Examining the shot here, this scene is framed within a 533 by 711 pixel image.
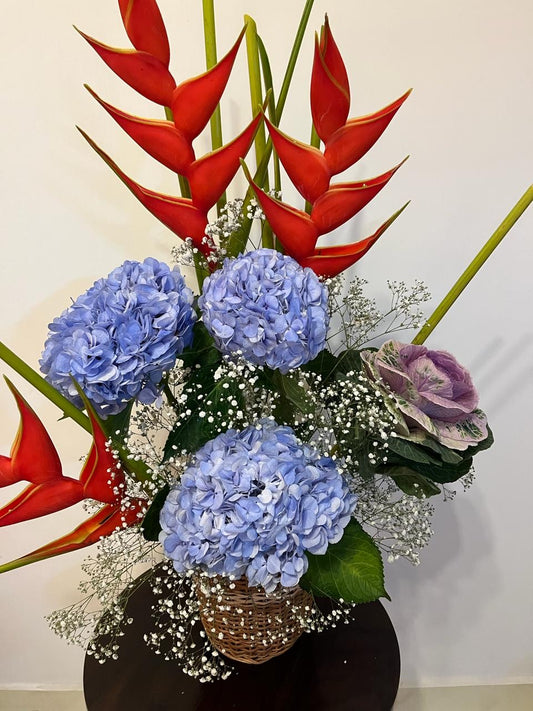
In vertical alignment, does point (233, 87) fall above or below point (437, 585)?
above

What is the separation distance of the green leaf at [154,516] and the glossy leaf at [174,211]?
295 millimetres

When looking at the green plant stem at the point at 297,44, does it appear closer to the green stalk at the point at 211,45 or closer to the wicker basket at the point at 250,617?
the green stalk at the point at 211,45

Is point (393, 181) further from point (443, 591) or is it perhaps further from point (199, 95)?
point (443, 591)

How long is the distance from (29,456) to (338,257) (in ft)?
1.31

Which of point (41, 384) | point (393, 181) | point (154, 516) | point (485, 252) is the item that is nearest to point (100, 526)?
point (154, 516)

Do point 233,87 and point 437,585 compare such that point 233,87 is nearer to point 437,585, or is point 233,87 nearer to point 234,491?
point 234,491

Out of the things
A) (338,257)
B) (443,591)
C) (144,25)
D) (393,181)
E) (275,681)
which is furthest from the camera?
(443,591)

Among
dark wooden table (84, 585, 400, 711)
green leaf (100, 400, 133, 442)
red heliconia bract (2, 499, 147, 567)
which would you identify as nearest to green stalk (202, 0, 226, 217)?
green leaf (100, 400, 133, 442)

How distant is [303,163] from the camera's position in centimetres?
65

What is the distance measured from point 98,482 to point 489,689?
1.08m

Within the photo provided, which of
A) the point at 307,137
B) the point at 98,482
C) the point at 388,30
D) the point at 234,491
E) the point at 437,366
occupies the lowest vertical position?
the point at 98,482

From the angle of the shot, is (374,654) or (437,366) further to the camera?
(374,654)

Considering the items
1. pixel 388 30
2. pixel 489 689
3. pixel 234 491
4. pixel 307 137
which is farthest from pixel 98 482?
pixel 489 689

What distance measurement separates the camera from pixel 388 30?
979 millimetres
